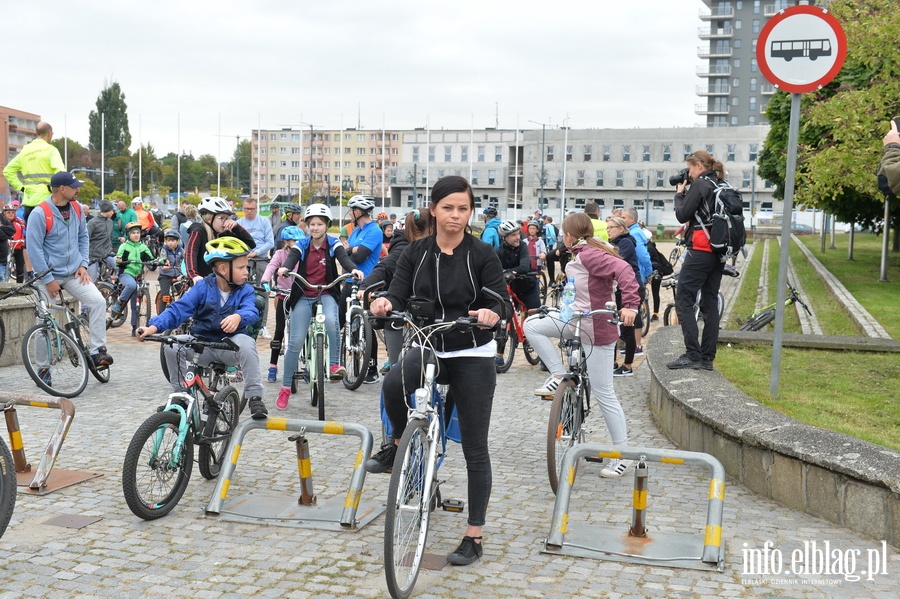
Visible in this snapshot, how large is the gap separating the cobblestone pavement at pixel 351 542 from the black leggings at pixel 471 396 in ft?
1.31

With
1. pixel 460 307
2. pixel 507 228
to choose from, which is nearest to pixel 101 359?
pixel 507 228

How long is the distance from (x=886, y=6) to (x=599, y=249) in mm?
18417

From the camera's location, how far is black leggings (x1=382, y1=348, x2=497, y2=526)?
513 centimetres

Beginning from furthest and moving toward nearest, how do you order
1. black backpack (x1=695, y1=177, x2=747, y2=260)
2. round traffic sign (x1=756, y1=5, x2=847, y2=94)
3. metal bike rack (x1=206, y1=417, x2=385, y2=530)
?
black backpack (x1=695, y1=177, x2=747, y2=260), round traffic sign (x1=756, y1=5, x2=847, y2=94), metal bike rack (x1=206, y1=417, x2=385, y2=530)

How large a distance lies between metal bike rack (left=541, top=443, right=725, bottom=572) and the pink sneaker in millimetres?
4371

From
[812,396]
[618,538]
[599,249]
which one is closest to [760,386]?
[812,396]

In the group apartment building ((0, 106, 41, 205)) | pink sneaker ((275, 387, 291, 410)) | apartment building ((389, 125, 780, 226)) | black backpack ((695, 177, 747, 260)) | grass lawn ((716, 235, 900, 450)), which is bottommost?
pink sneaker ((275, 387, 291, 410))

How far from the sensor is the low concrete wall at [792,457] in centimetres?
552

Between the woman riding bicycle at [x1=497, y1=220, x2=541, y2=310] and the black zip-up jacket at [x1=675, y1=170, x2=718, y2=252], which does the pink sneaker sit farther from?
the woman riding bicycle at [x1=497, y1=220, x2=541, y2=310]

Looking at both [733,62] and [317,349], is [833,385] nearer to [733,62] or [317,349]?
[317,349]

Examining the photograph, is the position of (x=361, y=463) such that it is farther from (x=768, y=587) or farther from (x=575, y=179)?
(x=575, y=179)

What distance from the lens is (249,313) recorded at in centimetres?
679

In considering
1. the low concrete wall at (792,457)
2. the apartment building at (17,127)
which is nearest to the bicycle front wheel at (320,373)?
the low concrete wall at (792,457)

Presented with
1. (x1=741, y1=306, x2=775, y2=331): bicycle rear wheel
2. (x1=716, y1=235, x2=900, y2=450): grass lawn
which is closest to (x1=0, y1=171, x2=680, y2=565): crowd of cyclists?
(x1=716, y1=235, x2=900, y2=450): grass lawn
